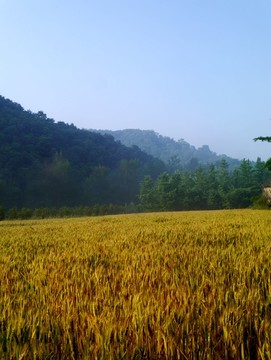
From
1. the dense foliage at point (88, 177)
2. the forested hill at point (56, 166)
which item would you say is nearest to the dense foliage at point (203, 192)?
the dense foliage at point (88, 177)

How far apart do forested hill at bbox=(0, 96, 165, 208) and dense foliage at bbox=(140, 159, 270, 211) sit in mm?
19047

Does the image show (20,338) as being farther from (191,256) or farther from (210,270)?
(191,256)

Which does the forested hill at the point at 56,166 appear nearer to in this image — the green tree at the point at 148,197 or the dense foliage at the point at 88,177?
the dense foliage at the point at 88,177

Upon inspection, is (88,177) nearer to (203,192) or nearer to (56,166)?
(56,166)

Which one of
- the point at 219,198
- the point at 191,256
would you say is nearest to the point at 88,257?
the point at 191,256

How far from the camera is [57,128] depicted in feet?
322

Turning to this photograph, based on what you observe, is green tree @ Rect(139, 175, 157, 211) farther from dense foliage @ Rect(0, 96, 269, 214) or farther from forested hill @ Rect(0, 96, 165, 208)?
forested hill @ Rect(0, 96, 165, 208)

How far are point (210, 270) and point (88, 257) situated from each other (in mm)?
1710

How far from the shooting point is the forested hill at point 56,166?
245 feet

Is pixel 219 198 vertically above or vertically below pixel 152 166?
below

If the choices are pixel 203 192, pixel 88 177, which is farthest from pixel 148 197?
pixel 88 177

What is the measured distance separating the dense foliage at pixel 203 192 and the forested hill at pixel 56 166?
62.5 ft

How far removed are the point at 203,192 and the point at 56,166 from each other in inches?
1324

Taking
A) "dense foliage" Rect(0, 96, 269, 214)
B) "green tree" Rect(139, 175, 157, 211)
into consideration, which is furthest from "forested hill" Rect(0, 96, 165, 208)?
"green tree" Rect(139, 175, 157, 211)
